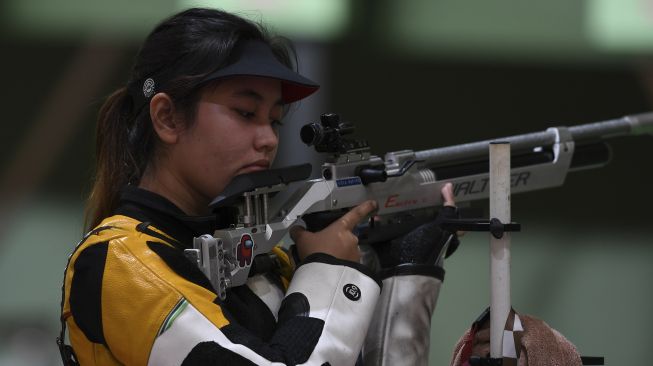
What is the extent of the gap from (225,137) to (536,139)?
0.75 m

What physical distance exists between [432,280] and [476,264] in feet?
4.65

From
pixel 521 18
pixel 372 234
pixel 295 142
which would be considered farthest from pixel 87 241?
pixel 521 18

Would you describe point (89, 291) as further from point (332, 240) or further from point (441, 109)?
point (441, 109)

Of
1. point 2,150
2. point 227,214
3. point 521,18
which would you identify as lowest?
point 227,214

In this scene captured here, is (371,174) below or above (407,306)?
above

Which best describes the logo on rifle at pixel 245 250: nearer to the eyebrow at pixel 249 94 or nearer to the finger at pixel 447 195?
the eyebrow at pixel 249 94

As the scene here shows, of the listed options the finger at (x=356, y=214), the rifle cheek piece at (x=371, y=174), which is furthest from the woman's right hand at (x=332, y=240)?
the rifle cheek piece at (x=371, y=174)

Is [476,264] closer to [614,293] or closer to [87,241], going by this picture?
[614,293]

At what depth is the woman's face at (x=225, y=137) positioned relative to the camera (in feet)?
4.69

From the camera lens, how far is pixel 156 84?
146 centimetres

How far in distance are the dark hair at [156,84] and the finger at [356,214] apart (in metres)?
0.30

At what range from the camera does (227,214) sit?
147 centimetres

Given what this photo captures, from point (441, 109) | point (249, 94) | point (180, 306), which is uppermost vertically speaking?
point (441, 109)

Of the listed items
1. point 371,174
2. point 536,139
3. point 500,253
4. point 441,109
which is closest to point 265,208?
point 371,174
